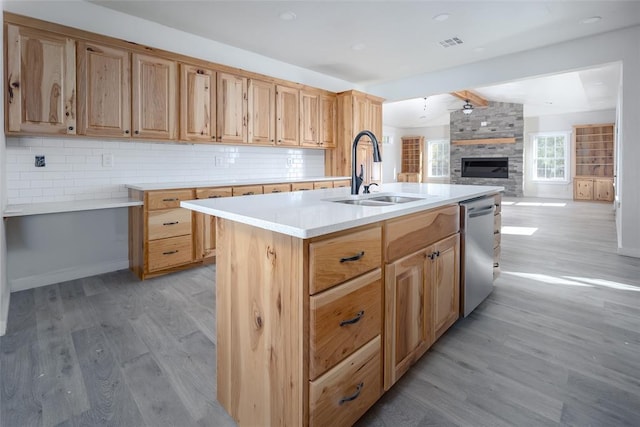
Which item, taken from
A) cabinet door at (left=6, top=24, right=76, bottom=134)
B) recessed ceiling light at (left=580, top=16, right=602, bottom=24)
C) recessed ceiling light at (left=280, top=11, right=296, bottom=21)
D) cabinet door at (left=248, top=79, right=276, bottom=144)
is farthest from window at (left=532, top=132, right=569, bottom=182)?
cabinet door at (left=6, top=24, right=76, bottom=134)

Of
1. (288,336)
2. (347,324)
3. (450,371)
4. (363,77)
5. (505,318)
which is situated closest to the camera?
(288,336)

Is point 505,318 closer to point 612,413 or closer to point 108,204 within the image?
point 612,413

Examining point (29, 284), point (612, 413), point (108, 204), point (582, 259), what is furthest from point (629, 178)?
point (29, 284)

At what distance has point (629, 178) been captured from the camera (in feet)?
13.4

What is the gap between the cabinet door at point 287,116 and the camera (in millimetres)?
4691

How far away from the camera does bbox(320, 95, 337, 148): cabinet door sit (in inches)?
210

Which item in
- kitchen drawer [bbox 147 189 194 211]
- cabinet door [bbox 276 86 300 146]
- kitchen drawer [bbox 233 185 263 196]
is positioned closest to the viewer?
kitchen drawer [bbox 147 189 194 211]

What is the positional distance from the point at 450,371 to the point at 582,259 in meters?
3.18

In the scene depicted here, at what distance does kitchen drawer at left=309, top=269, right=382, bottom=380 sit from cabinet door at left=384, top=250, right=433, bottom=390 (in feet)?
0.29

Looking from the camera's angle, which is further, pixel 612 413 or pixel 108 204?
pixel 108 204

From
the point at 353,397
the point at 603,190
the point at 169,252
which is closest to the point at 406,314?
the point at 353,397

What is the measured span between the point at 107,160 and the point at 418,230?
322 centimetres

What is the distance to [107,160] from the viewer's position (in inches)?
137

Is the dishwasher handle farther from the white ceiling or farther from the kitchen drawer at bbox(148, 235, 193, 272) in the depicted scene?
the kitchen drawer at bbox(148, 235, 193, 272)
